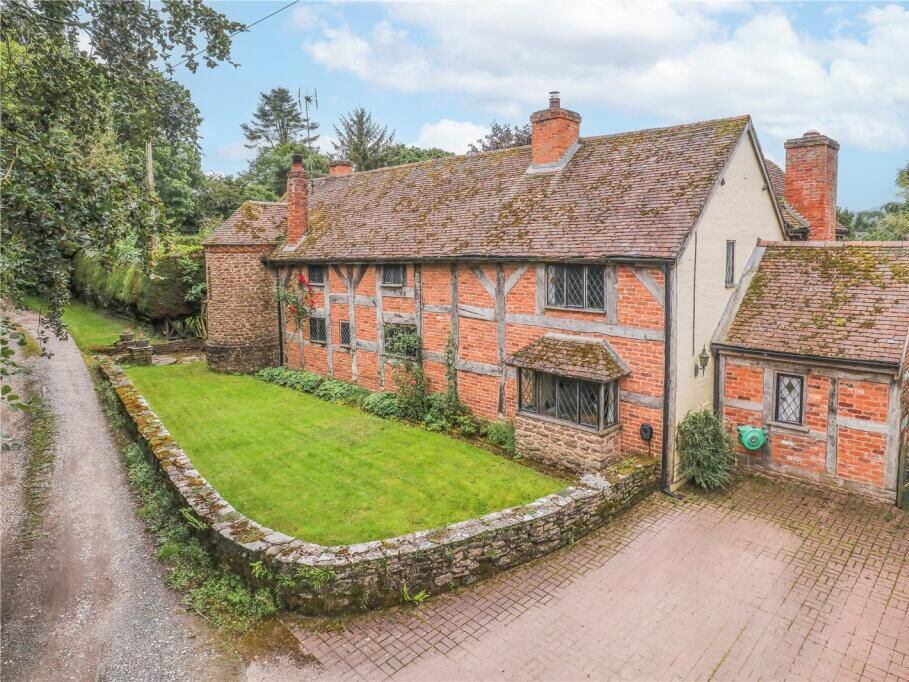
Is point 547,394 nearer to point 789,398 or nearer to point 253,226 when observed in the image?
point 789,398

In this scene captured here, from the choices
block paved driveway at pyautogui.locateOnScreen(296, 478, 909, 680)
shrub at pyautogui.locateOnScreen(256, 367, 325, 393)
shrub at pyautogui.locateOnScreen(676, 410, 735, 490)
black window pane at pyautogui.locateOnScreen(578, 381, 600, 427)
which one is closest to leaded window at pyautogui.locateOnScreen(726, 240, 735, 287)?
shrub at pyautogui.locateOnScreen(676, 410, 735, 490)

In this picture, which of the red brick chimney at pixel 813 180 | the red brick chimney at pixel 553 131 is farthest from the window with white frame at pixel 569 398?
the red brick chimney at pixel 813 180

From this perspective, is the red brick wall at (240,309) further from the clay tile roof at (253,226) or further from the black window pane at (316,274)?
the black window pane at (316,274)

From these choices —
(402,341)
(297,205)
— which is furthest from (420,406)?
(297,205)

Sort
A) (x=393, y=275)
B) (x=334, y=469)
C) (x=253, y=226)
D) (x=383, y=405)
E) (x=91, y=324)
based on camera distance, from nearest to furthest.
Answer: (x=334, y=469) → (x=383, y=405) → (x=393, y=275) → (x=253, y=226) → (x=91, y=324)

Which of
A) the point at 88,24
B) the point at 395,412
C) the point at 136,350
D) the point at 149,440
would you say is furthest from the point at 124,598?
the point at 136,350

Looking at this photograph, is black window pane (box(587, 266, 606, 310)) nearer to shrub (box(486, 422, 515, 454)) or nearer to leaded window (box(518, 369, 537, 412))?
leaded window (box(518, 369, 537, 412))
